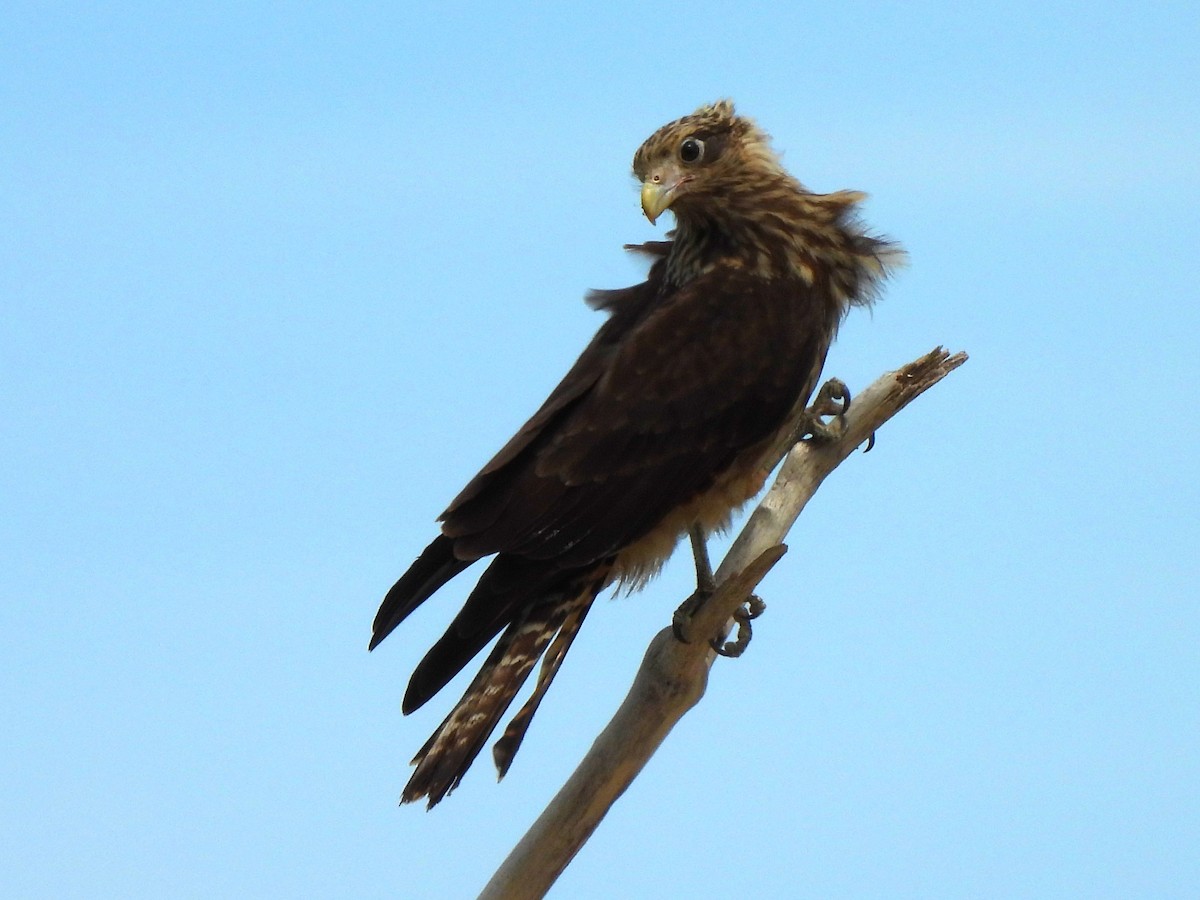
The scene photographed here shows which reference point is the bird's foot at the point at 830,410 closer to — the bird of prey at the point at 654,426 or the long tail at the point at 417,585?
the bird of prey at the point at 654,426

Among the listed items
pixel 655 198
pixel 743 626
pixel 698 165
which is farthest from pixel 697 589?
pixel 698 165

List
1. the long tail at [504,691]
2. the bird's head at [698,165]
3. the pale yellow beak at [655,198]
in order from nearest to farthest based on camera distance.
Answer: the long tail at [504,691], the pale yellow beak at [655,198], the bird's head at [698,165]

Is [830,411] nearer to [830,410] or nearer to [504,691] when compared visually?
[830,410]

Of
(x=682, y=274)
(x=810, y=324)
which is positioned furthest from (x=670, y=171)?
(x=810, y=324)

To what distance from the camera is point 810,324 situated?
4445 millimetres

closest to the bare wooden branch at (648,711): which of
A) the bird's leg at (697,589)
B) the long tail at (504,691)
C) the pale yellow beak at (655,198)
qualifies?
the bird's leg at (697,589)

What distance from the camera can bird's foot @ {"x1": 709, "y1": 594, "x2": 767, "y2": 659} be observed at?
14.3ft

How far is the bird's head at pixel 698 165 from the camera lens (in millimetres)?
4590

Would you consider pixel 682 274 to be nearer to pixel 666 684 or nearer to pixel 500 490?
pixel 500 490

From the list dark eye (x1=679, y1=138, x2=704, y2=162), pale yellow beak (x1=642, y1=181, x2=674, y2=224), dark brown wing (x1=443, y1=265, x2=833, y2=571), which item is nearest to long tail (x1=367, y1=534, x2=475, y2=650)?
dark brown wing (x1=443, y1=265, x2=833, y2=571)

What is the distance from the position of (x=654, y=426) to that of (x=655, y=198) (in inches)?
28.3

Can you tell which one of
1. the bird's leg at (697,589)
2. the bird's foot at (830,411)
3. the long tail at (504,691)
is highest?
the bird's foot at (830,411)

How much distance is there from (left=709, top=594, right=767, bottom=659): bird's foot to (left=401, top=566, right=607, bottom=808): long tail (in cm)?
40

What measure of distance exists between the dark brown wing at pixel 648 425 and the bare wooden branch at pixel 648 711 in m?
0.25
